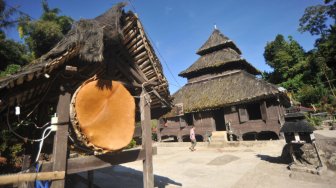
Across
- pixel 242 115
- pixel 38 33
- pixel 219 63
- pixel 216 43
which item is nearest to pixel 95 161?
pixel 242 115

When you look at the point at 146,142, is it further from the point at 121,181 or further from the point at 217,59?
the point at 217,59

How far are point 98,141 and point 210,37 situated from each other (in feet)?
83.1

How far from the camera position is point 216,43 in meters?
25.2

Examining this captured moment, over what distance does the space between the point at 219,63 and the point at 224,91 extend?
3771mm

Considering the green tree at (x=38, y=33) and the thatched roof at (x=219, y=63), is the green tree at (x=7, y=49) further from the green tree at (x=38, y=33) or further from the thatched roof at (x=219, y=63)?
the thatched roof at (x=219, y=63)

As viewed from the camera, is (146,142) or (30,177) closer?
(30,177)

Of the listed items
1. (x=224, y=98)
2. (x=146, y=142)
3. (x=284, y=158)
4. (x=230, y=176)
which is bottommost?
(x=230, y=176)

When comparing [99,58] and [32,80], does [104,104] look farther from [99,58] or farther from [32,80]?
[32,80]

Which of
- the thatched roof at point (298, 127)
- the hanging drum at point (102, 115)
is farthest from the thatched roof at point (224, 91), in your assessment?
the hanging drum at point (102, 115)

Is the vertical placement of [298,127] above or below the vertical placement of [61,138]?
below

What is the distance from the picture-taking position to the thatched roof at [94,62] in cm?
348

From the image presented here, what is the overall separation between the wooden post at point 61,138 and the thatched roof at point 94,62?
39cm

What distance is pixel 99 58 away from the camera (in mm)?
3852

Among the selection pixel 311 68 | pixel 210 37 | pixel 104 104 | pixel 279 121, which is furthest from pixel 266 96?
pixel 311 68
